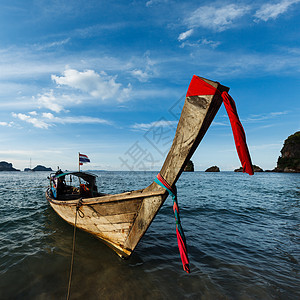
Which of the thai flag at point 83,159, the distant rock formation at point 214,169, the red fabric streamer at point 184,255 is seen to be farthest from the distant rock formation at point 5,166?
the red fabric streamer at point 184,255

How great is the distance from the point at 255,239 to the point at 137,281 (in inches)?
210

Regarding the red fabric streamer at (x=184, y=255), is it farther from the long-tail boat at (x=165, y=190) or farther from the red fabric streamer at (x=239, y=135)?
the red fabric streamer at (x=239, y=135)

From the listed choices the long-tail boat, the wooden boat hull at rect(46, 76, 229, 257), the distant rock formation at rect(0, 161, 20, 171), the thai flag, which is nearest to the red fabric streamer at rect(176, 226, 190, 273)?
the long-tail boat

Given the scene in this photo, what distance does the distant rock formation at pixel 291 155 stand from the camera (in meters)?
87.3

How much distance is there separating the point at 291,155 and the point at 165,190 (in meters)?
119

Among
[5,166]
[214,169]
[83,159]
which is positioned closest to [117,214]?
[83,159]

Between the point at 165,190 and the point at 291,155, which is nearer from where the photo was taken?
the point at 165,190

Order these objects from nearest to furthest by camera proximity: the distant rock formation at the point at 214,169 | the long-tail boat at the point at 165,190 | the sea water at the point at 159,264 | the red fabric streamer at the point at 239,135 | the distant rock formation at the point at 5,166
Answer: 1. the red fabric streamer at the point at 239,135
2. the long-tail boat at the point at 165,190
3. the sea water at the point at 159,264
4. the distant rock formation at the point at 214,169
5. the distant rock formation at the point at 5,166

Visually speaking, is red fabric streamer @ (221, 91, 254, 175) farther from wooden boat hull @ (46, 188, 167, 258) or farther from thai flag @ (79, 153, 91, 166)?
thai flag @ (79, 153, 91, 166)

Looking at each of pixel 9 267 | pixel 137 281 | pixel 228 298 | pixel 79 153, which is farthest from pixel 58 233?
pixel 228 298

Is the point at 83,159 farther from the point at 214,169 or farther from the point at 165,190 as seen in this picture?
the point at 214,169

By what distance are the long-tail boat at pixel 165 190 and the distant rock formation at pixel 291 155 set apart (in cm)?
11299

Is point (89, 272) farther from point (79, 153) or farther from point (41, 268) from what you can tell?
point (79, 153)

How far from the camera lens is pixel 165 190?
3.57m
